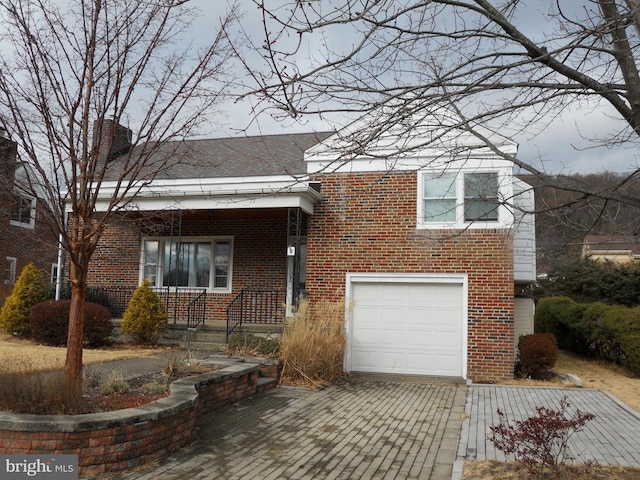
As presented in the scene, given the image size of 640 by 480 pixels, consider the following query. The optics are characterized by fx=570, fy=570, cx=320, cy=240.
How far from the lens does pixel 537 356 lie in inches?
502

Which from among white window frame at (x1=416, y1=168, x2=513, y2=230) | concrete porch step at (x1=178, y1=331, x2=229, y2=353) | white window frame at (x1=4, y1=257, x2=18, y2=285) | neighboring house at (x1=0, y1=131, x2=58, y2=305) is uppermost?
white window frame at (x1=416, y1=168, x2=513, y2=230)

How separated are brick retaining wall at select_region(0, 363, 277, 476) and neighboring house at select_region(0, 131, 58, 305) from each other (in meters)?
2.08

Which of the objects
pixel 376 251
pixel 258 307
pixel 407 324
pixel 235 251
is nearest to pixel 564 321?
pixel 407 324

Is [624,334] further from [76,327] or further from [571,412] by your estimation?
[76,327]

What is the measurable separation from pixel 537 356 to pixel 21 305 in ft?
40.8

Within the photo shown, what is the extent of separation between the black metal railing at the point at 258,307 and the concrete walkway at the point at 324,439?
158 inches

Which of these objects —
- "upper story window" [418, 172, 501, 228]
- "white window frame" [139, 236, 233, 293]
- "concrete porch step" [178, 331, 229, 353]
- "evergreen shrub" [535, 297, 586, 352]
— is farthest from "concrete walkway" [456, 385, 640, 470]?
"evergreen shrub" [535, 297, 586, 352]

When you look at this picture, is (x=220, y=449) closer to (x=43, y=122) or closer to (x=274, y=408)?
(x=274, y=408)

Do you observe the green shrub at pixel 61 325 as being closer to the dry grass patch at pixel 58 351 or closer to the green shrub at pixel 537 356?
the dry grass patch at pixel 58 351

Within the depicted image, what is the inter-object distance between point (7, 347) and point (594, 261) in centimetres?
2317

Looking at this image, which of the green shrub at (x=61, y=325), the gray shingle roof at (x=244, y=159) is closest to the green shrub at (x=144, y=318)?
the green shrub at (x=61, y=325)

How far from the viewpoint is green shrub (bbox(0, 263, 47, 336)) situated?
46.2 feet

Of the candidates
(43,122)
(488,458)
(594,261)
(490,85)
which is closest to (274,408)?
(488,458)

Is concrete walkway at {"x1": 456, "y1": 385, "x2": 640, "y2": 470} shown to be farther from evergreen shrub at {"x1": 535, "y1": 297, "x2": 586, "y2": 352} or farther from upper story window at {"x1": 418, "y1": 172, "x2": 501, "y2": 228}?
evergreen shrub at {"x1": 535, "y1": 297, "x2": 586, "y2": 352}
